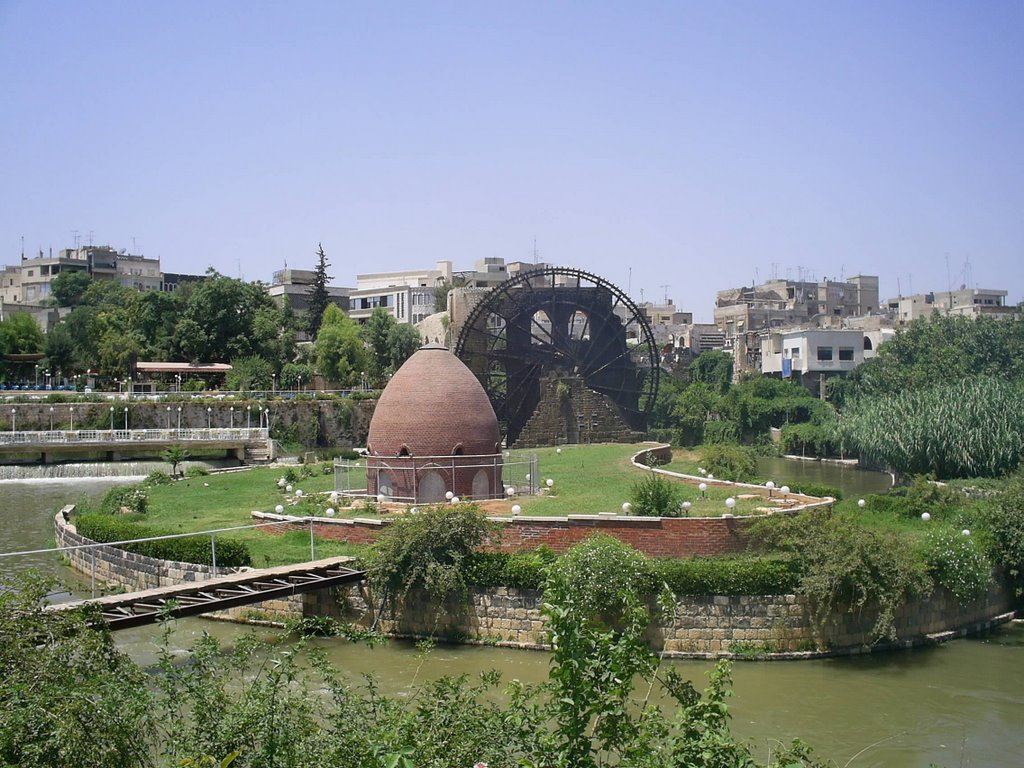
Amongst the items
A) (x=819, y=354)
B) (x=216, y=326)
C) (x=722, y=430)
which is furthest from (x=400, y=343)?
(x=819, y=354)

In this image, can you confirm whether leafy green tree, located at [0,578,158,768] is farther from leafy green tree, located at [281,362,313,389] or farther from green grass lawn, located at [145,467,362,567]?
leafy green tree, located at [281,362,313,389]

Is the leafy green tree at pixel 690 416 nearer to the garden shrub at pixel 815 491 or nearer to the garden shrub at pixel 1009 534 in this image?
the garden shrub at pixel 815 491

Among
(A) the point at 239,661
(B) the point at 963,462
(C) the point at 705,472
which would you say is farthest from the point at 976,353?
(A) the point at 239,661

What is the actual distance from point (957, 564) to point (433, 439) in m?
12.4

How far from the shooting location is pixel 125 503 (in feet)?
89.4

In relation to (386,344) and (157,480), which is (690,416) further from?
A: (157,480)

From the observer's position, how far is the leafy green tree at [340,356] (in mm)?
61719

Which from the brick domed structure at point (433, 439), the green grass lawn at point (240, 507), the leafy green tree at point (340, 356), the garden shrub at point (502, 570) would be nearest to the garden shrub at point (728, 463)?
the brick domed structure at point (433, 439)

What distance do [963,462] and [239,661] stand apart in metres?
33.1

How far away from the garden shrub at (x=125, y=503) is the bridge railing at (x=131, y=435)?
2011 centimetres

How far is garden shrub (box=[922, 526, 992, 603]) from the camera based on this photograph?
18.4 metres

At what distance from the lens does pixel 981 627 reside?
19359 mm

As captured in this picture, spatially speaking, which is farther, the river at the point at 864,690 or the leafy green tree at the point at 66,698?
the river at the point at 864,690

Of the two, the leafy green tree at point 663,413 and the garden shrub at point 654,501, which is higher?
the leafy green tree at point 663,413
